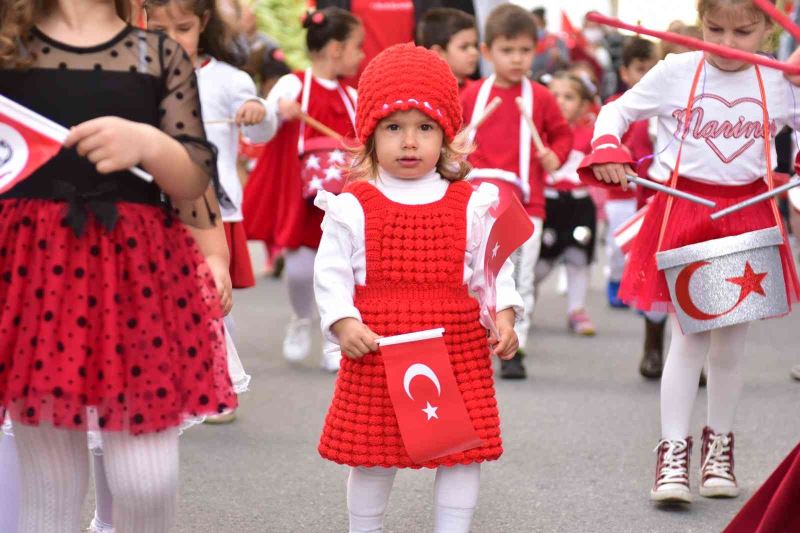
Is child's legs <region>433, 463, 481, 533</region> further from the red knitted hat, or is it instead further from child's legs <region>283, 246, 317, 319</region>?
child's legs <region>283, 246, 317, 319</region>

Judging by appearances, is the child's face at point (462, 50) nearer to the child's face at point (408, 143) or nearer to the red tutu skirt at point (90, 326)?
the child's face at point (408, 143)

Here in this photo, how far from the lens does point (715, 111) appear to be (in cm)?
454

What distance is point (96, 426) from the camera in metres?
3.01

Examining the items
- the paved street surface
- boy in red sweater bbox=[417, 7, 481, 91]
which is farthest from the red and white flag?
boy in red sweater bbox=[417, 7, 481, 91]

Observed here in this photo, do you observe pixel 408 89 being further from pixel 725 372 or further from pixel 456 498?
pixel 725 372

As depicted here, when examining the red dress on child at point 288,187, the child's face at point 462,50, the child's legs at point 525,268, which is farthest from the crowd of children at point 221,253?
the child's face at point 462,50

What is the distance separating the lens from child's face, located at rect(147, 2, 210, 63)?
5336mm

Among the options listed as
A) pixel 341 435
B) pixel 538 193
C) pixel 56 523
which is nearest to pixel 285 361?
pixel 538 193

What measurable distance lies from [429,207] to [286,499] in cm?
152

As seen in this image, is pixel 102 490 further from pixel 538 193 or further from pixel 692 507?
pixel 538 193

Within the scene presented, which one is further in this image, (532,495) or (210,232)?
(532,495)

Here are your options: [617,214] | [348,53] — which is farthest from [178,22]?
[617,214]

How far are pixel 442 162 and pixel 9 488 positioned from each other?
1.42 meters

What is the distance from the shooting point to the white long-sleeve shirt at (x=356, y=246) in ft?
11.8
